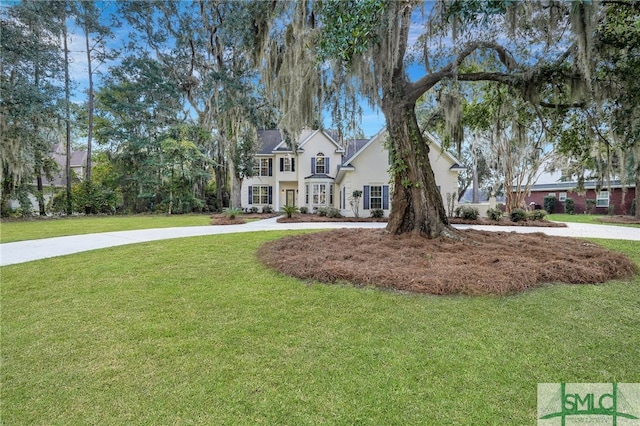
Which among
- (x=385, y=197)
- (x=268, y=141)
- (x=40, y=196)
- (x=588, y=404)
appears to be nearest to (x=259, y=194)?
(x=268, y=141)

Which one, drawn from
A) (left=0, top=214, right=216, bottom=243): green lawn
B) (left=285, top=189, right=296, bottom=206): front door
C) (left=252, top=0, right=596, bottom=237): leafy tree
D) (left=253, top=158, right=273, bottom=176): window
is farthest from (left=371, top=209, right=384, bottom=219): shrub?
(left=253, top=158, right=273, bottom=176): window

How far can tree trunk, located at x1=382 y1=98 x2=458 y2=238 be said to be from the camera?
6.78m

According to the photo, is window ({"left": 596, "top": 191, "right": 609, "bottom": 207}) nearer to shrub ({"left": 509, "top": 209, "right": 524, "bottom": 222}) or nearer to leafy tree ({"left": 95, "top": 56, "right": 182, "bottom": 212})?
shrub ({"left": 509, "top": 209, "right": 524, "bottom": 222})

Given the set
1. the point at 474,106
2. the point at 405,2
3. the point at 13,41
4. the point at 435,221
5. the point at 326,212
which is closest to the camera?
the point at 405,2

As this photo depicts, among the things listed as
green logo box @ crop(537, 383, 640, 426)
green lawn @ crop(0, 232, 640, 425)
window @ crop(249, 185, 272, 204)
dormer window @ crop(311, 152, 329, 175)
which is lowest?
green logo box @ crop(537, 383, 640, 426)

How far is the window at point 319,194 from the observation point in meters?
18.9

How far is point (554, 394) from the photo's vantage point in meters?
1.95

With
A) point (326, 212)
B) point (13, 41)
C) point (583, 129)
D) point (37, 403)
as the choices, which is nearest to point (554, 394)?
point (37, 403)

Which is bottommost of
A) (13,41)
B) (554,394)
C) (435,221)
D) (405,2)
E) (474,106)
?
(554,394)

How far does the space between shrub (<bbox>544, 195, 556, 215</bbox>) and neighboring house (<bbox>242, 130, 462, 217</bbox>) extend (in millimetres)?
14037

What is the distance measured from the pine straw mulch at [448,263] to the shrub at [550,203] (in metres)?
21.7

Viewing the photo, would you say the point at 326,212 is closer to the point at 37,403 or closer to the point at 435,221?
the point at 435,221

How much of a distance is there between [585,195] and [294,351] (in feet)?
93.2

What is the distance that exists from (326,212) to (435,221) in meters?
9.66
